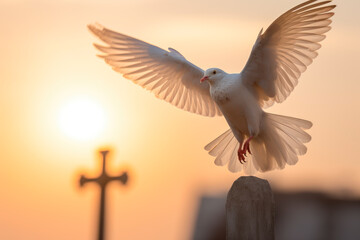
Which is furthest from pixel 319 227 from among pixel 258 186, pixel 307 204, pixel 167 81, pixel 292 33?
pixel 258 186

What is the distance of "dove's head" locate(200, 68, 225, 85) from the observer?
10633 millimetres

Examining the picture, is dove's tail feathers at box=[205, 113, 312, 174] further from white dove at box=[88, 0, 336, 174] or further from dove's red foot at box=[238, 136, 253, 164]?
dove's red foot at box=[238, 136, 253, 164]

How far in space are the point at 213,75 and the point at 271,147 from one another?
40.7 inches

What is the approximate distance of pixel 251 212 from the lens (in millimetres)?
7641

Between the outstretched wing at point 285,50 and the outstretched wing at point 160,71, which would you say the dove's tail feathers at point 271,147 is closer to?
the outstretched wing at point 285,50

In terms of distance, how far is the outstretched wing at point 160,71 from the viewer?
38.2 ft

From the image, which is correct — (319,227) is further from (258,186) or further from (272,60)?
(258,186)

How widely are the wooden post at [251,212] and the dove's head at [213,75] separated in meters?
3.04

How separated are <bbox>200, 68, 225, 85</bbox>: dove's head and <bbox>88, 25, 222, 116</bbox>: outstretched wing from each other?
0.78 meters

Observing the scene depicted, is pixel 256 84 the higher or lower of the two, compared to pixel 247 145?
higher

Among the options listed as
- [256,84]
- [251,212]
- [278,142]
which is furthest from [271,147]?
[251,212]

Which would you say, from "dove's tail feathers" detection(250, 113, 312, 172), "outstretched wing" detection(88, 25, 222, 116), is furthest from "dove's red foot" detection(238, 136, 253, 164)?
"outstretched wing" detection(88, 25, 222, 116)

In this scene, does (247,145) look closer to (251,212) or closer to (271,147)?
(271,147)

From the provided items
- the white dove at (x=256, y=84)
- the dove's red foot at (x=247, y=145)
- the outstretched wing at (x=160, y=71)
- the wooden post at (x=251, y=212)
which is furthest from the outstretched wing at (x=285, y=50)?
the wooden post at (x=251, y=212)
